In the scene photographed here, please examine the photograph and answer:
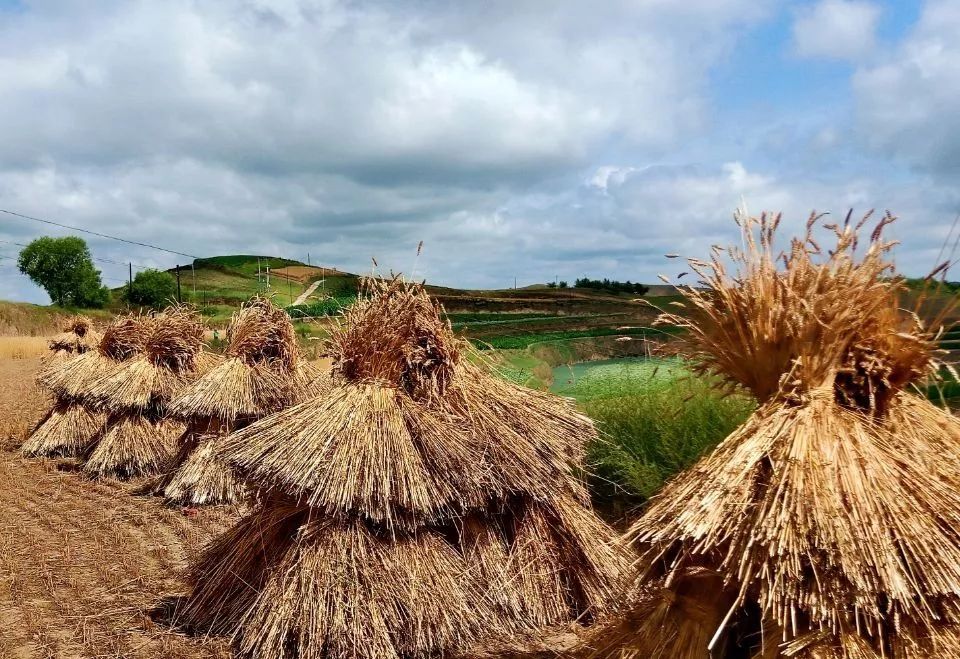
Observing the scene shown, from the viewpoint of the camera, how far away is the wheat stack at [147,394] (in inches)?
487

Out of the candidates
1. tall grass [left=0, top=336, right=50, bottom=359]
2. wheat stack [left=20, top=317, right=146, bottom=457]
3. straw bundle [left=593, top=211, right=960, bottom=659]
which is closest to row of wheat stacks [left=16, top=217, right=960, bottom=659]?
straw bundle [left=593, top=211, right=960, bottom=659]

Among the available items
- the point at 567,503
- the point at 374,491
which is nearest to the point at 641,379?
the point at 567,503

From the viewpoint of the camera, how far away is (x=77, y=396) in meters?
14.1

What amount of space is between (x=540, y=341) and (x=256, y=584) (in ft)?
42.3

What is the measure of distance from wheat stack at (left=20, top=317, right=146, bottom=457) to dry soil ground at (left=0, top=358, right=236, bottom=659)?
0.94 meters

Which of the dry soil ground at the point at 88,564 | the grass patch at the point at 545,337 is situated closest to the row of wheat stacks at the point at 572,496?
the dry soil ground at the point at 88,564

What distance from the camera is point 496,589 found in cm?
575

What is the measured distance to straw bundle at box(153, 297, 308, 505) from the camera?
33.8 feet

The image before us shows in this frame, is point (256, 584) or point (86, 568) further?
point (86, 568)

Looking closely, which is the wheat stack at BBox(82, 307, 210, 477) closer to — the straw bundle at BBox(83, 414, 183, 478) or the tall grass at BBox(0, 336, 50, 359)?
the straw bundle at BBox(83, 414, 183, 478)

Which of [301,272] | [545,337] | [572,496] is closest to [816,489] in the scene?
[572,496]

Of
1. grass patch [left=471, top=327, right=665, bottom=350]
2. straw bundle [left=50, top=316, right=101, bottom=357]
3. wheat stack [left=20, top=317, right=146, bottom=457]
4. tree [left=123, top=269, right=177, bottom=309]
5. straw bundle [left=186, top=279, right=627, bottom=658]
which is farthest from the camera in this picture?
tree [left=123, top=269, right=177, bottom=309]

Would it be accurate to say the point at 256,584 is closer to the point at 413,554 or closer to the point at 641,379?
the point at 413,554

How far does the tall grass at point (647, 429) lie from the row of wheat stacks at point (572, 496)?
1.85 meters
